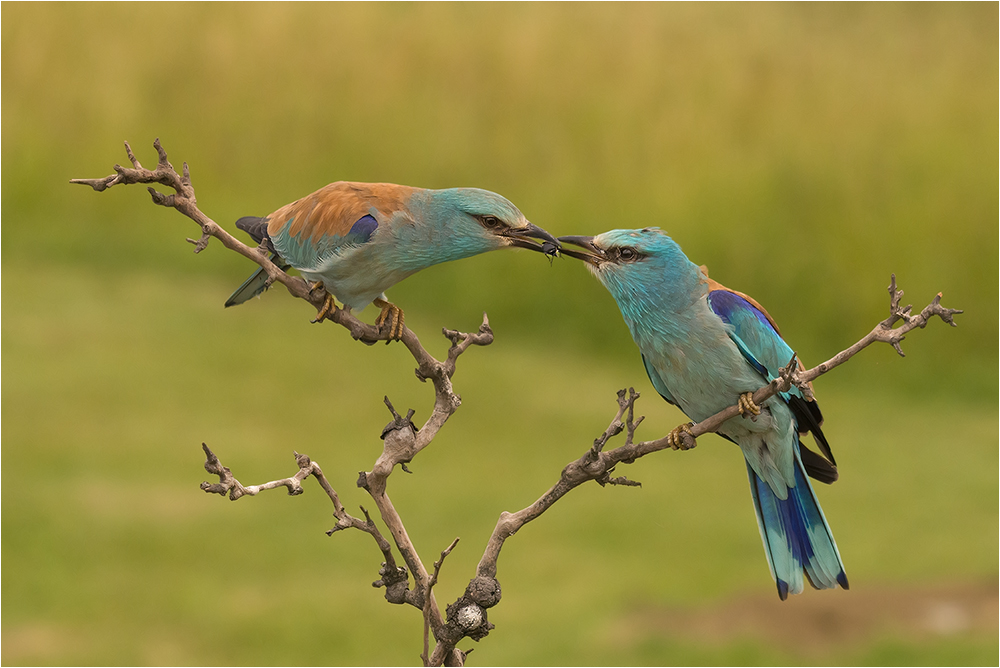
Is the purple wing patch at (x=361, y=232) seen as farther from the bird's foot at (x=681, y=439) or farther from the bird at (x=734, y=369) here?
the bird's foot at (x=681, y=439)

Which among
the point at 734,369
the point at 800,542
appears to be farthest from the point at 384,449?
the point at 800,542

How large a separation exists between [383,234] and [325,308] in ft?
0.84

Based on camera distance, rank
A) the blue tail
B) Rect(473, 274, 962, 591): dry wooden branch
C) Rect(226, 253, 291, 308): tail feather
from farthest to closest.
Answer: Rect(226, 253, 291, 308): tail feather, the blue tail, Rect(473, 274, 962, 591): dry wooden branch

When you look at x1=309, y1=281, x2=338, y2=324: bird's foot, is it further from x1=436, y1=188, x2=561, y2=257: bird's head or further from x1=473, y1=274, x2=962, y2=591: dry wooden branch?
x1=473, y1=274, x2=962, y2=591: dry wooden branch

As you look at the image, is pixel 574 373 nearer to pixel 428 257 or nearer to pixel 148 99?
pixel 148 99

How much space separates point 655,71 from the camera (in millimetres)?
8219

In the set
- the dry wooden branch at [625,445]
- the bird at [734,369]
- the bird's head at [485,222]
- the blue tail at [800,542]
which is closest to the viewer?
the dry wooden branch at [625,445]

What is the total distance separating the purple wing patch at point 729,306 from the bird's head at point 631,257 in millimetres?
204

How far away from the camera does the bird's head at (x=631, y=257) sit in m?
2.39

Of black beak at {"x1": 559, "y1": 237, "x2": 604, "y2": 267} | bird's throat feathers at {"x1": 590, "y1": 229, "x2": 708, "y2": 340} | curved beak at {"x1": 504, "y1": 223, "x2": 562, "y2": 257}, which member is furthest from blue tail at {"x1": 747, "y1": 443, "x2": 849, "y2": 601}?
curved beak at {"x1": 504, "y1": 223, "x2": 562, "y2": 257}

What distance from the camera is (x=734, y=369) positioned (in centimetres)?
255

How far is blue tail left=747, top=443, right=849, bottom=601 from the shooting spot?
2578 mm

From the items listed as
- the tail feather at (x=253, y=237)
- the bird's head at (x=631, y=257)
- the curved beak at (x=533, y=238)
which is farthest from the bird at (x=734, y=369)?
the tail feather at (x=253, y=237)

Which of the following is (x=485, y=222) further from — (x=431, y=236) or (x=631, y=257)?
(x=631, y=257)
